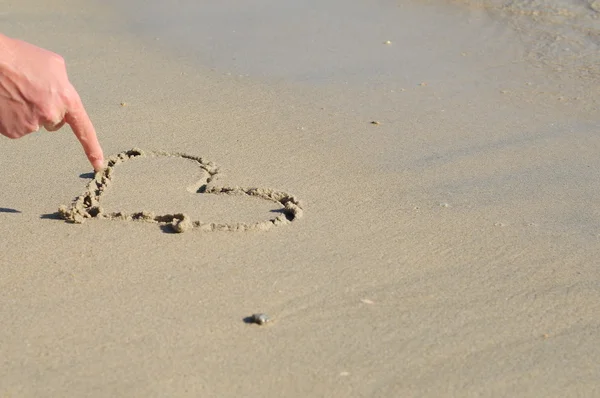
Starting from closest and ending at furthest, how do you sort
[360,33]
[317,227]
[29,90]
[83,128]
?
[29,90] < [83,128] < [317,227] < [360,33]

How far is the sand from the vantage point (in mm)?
2408

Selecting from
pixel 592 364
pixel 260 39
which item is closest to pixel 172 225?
pixel 592 364

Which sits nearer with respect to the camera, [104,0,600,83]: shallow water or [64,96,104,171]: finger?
[64,96,104,171]: finger

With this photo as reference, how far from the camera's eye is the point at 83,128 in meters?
2.52

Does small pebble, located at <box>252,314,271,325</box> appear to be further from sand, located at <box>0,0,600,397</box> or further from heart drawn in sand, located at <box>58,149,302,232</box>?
heart drawn in sand, located at <box>58,149,302,232</box>

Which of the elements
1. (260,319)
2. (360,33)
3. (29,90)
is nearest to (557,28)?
(360,33)

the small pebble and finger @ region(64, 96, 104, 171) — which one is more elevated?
finger @ region(64, 96, 104, 171)

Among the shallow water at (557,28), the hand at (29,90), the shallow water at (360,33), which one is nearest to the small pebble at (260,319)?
the hand at (29,90)

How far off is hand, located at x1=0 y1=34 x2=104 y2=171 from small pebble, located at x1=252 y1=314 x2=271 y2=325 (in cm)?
78

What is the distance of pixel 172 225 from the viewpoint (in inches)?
122

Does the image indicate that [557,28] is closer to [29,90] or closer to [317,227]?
[317,227]

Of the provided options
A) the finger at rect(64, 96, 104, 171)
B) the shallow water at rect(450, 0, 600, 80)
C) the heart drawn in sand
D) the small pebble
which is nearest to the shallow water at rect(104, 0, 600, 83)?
the shallow water at rect(450, 0, 600, 80)

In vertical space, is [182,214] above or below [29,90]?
below

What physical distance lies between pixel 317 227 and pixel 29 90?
1202 mm
